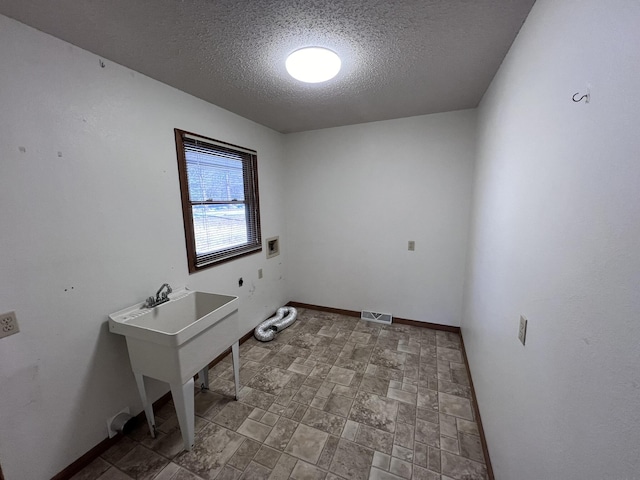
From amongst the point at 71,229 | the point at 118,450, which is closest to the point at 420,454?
the point at 118,450

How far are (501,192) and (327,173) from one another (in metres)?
2.04

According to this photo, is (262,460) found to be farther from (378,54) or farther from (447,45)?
(447,45)

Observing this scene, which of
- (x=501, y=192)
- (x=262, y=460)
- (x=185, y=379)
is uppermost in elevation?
(x=501, y=192)

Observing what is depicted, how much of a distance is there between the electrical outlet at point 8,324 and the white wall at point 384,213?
8.60 feet

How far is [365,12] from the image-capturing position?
3.92 ft

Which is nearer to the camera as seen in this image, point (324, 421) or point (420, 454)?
point (420, 454)

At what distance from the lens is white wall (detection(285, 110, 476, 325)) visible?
2.74m

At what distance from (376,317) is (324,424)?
1.68 meters

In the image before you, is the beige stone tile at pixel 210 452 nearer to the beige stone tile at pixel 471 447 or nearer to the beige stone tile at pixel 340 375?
the beige stone tile at pixel 340 375

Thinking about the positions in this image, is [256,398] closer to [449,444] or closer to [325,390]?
[325,390]

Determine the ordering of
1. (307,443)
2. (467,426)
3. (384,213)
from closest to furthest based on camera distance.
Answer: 1. (307,443)
2. (467,426)
3. (384,213)

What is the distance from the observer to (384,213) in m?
3.05

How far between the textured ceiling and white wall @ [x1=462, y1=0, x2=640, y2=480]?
0.28 metres

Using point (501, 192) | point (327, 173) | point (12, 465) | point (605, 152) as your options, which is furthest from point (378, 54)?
point (12, 465)
